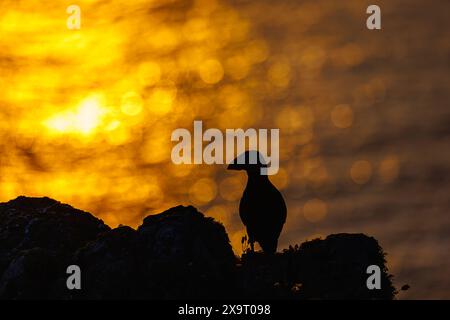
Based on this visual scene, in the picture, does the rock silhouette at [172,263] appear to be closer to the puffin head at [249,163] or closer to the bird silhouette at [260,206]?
the bird silhouette at [260,206]

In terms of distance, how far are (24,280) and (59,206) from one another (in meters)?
3.96

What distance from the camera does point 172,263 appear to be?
104 feet

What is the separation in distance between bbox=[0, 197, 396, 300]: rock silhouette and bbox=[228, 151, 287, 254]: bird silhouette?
2.88m

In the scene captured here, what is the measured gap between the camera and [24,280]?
106 feet

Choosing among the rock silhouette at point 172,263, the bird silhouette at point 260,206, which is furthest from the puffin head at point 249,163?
the rock silhouette at point 172,263

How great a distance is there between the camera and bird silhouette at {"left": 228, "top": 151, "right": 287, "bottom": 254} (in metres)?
37.0

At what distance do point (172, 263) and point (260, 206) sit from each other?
6.55m

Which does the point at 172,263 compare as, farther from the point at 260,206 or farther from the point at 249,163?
the point at 260,206

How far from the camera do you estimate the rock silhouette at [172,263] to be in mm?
31516

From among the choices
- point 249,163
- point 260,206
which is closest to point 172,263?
point 249,163

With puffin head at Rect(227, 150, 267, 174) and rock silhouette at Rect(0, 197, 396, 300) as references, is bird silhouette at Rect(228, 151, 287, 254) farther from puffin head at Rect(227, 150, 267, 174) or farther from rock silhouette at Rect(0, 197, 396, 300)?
rock silhouette at Rect(0, 197, 396, 300)

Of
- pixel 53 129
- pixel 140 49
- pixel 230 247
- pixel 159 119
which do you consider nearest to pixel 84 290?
pixel 230 247
